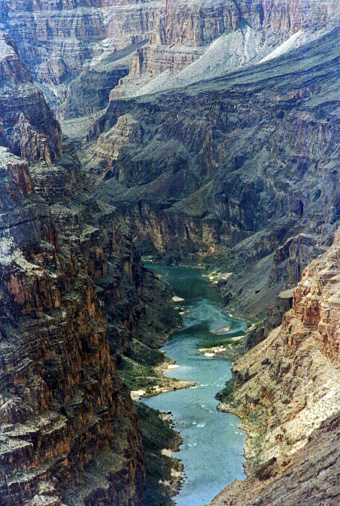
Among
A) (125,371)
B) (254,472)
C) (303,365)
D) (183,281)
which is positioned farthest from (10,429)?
(183,281)

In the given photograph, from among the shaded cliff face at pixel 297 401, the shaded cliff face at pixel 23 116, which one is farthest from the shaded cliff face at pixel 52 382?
the shaded cliff face at pixel 23 116

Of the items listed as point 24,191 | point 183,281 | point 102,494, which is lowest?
point 183,281

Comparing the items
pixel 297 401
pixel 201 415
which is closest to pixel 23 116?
pixel 201 415

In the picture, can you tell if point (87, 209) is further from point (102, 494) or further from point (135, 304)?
point (102, 494)

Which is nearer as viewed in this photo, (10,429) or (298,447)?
(10,429)

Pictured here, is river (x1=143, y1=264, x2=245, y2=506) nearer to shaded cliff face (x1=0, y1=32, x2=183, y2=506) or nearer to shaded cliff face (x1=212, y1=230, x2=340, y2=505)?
shaded cliff face (x1=212, y1=230, x2=340, y2=505)

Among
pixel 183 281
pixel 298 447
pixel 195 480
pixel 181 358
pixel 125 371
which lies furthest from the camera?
pixel 183 281

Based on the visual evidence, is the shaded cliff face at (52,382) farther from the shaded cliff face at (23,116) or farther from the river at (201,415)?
the shaded cliff face at (23,116)
